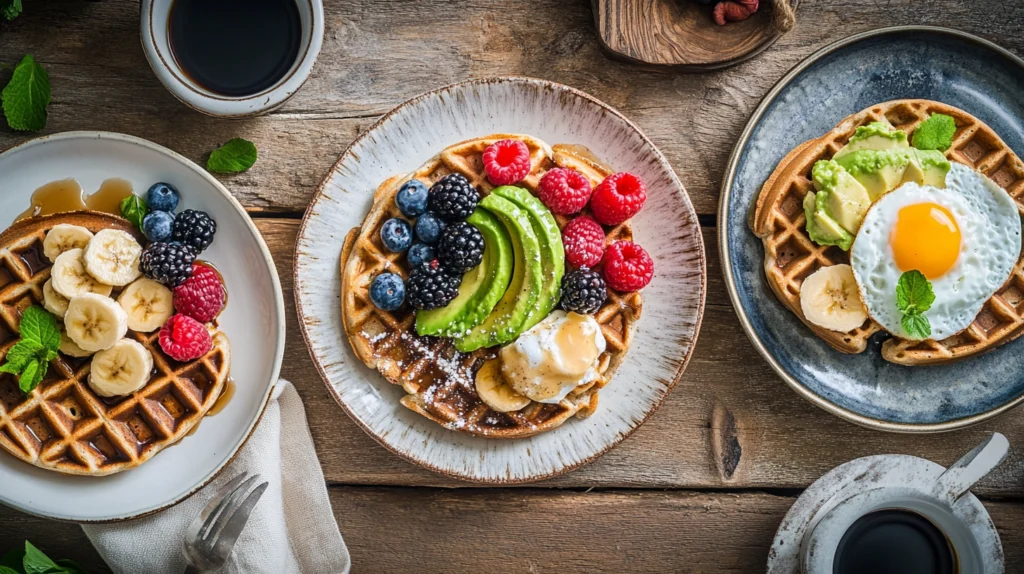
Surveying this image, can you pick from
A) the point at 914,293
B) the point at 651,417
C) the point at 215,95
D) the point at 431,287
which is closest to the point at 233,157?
the point at 215,95

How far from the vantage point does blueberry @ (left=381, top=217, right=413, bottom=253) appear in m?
2.22

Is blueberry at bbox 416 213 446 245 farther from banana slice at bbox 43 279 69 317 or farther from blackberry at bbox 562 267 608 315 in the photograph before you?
banana slice at bbox 43 279 69 317

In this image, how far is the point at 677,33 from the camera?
242cm

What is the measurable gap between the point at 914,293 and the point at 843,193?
378mm

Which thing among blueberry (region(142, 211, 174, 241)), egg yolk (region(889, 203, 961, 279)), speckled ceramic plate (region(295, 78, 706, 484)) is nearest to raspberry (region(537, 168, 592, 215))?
speckled ceramic plate (region(295, 78, 706, 484))

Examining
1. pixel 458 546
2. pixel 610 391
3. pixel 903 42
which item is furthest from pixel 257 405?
pixel 903 42

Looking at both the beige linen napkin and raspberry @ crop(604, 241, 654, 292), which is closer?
raspberry @ crop(604, 241, 654, 292)

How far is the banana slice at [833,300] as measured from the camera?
7.50ft

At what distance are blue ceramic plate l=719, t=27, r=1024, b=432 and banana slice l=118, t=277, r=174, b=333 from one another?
1805 millimetres

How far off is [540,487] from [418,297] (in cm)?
92

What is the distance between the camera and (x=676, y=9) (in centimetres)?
243

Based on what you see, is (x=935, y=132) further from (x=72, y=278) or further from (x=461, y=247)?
(x=72, y=278)

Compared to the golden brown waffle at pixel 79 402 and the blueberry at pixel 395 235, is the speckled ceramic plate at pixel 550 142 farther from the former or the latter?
the golden brown waffle at pixel 79 402

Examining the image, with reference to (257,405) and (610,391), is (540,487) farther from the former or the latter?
(257,405)
